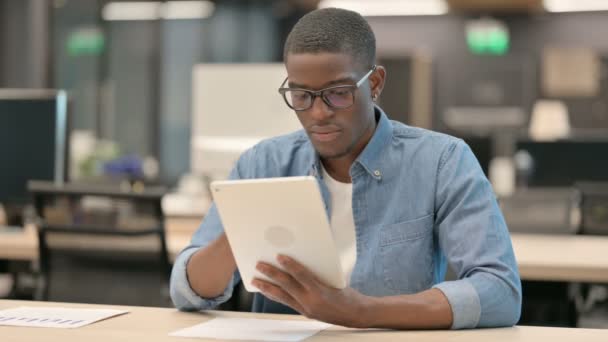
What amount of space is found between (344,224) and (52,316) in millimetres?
656

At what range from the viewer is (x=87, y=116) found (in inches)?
Answer: 370

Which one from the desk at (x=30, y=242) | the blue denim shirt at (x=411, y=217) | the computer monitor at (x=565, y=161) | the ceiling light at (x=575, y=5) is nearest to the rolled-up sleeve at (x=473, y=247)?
the blue denim shirt at (x=411, y=217)

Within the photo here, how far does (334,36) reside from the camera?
6.31ft

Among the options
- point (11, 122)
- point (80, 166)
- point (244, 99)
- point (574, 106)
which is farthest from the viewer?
point (574, 106)

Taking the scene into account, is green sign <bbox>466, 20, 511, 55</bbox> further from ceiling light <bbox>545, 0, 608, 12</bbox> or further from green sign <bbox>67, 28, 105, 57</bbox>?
green sign <bbox>67, 28, 105, 57</bbox>

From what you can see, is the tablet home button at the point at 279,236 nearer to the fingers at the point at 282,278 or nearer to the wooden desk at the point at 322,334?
the fingers at the point at 282,278

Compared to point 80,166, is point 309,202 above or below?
above

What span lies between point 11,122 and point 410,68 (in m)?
7.88

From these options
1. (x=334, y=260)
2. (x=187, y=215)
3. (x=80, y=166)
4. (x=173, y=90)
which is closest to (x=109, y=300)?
(x=187, y=215)

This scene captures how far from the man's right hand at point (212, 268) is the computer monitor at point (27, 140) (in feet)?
7.32

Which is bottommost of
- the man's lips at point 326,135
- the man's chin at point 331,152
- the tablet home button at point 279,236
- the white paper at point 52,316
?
the white paper at point 52,316

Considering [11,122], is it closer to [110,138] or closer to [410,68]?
[110,138]

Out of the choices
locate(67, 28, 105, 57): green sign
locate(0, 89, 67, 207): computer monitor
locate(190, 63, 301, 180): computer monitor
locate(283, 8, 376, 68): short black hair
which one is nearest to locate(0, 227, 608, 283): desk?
locate(0, 89, 67, 207): computer monitor

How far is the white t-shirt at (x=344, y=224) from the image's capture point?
2.09 metres
